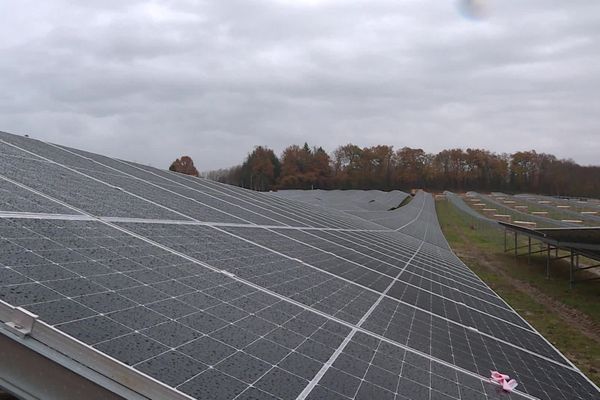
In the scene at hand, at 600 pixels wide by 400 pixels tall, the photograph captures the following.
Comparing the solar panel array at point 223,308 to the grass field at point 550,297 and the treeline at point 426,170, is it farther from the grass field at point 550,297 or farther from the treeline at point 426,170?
the treeline at point 426,170

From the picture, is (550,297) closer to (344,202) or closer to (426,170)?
(344,202)

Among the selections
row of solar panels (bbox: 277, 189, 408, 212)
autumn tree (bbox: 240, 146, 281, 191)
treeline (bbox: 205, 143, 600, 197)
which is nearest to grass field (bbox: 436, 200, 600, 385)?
row of solar panels (bbox: 277, 189, 408, 212)

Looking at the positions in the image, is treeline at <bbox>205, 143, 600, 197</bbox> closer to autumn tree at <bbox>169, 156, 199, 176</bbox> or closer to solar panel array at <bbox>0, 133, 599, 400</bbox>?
autumn tree at <bbox>169, 156, 199, 176</bbox>

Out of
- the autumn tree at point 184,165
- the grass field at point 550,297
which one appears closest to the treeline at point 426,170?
the autumn tree at point 184,165

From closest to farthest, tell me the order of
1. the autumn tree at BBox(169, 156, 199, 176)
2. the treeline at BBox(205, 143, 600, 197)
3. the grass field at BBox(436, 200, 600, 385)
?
the grass field at BBox(436, 200, 600, 385) < the autumn tree at BBox(169, 156, 199, 176) < the treeline at BBox(205, 143, 600, 197)

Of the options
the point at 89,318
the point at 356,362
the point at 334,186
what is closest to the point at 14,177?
the point at 89,318

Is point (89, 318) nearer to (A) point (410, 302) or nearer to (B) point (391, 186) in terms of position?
(A) point (410, 302)

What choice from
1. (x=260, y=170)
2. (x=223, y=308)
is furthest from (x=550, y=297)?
(x=260, y=170)
